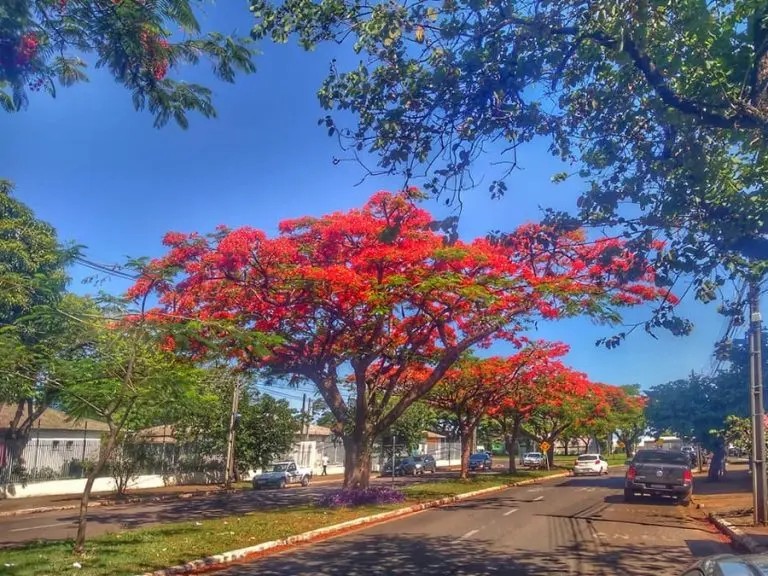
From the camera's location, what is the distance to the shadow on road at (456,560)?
33.8 feet

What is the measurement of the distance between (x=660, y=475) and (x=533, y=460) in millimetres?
40464

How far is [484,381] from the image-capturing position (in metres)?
33.5

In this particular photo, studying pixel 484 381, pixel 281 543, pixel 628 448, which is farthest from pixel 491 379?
pixel 628 448

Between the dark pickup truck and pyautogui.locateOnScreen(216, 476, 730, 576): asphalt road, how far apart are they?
6.25ft

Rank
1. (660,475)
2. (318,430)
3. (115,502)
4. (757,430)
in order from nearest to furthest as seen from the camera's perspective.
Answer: (757,430), (660,475), (115,502), (318,430)

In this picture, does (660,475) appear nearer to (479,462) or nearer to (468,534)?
(468,534)

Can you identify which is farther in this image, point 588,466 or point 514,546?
point 588,466

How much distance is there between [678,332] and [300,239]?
40.6 feet

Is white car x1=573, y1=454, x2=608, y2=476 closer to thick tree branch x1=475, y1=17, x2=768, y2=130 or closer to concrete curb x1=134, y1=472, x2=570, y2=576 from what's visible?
concrete curb x1=134, y1=472, x2=570, y2=576

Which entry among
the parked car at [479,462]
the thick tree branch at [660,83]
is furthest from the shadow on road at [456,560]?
the parked car at [479,462]

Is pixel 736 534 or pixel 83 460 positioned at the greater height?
pixel 83 460

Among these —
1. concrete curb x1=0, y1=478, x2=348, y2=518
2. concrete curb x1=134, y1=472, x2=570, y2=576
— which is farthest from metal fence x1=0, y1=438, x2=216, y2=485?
concrete curb x1=134, y1=472, x2=570, y2=576

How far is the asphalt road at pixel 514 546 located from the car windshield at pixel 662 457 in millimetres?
2954

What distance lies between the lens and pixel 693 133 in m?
7.90
